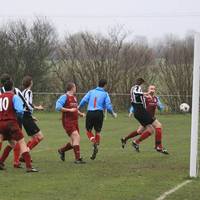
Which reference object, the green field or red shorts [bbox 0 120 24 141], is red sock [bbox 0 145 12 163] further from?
red shorts [bbox 0 120 24 141]

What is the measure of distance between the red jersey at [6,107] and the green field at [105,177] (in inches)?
45.0

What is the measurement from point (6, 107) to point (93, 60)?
3259 centimetres

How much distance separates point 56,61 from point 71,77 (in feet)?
8.06

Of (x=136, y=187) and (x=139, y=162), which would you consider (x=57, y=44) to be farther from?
(x=136, y=187)

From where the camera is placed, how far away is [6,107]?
1152 cm

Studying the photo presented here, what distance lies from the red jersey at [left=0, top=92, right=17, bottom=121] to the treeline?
28.5m

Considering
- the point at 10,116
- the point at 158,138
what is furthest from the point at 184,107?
the point at 10,116

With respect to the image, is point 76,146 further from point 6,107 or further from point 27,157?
point 6,107

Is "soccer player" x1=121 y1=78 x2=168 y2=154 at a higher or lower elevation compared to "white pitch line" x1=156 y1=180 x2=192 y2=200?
higher

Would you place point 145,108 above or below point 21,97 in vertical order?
below

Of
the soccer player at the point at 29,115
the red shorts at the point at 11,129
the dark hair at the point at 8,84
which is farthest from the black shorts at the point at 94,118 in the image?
the dark hair at the point at 8,84

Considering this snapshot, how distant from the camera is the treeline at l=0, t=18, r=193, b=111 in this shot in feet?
137

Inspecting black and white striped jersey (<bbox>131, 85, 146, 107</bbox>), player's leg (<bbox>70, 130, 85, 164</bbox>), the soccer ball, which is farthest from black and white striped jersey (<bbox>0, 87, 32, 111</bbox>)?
the soccer ball

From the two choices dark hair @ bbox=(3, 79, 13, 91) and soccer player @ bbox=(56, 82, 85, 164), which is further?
soccer player @ bbox=(56, 82, 85, 164)
